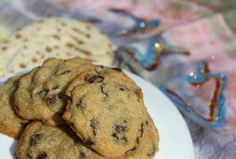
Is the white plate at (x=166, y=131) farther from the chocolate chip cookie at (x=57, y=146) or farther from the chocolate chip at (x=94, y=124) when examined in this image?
the chocolate chip at (x=94, y=124)

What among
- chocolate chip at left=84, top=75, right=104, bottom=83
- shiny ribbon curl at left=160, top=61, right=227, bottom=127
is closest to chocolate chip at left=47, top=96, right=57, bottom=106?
chocolate chip at left=84, top=75, right=104, bottom=83

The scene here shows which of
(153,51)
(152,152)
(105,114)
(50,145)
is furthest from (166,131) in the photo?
(153,51)

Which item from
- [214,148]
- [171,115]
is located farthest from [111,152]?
[214,148]

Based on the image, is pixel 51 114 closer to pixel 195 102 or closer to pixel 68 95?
pixel 68 95

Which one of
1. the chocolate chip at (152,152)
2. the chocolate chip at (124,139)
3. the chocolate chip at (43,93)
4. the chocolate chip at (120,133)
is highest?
the chocolate chip at (43,93)

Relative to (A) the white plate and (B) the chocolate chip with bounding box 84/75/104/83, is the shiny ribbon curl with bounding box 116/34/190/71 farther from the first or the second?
(B) the chocolate chip with bounding box 84/75/104/83

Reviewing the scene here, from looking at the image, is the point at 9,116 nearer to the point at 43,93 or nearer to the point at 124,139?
the point at 43,93

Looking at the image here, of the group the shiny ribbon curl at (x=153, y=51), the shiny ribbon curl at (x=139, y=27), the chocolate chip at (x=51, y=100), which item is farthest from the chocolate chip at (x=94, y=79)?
the shiny ribbon curl at (x=139, y=27)

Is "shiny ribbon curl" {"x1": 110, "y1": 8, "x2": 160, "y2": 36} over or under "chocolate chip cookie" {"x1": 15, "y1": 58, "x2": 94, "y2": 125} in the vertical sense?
under
